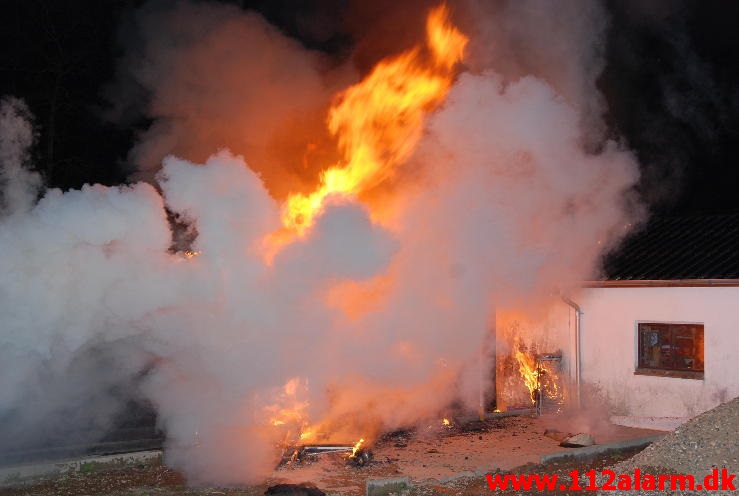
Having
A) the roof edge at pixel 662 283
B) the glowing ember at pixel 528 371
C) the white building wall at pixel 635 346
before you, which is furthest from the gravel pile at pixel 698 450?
the glowing ember at pixel 528 371

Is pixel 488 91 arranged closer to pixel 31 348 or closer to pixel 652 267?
pixel 652 267

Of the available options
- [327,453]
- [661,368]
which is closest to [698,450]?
[327,453]

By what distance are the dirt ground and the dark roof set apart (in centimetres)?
298

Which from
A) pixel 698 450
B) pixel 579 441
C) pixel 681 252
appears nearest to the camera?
pixel 698 450

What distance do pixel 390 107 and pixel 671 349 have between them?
22.2 ft

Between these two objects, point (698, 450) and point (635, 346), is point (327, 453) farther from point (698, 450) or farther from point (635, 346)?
point (635, 346)

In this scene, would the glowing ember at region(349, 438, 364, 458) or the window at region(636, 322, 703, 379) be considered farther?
the window at region(636, 322, 703, 379)

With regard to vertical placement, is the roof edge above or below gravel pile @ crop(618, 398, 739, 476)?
above

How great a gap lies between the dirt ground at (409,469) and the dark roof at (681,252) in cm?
298

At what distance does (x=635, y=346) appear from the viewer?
12930 mm

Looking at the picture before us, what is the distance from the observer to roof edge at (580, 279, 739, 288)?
1162cm
